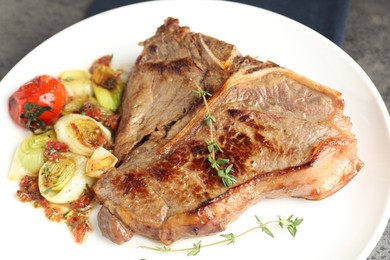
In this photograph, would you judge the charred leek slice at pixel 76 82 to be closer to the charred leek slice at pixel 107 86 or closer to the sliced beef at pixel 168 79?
the charred leek slice at pixel 107 86

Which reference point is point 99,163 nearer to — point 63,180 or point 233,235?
point 63,180

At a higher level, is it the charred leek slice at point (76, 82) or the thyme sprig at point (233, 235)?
the charred leek slice at point (76, 82)

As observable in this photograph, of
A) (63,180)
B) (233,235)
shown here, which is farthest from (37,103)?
(233,235)

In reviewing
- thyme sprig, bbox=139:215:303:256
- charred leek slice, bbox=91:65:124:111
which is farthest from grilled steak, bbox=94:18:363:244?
charred leek slice, bbox=91:65:124:111

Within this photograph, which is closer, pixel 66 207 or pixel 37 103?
pixel 66 207

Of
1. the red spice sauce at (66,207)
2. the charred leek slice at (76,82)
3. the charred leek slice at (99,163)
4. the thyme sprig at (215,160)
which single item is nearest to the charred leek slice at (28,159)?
the red spice sauce at (66,207)

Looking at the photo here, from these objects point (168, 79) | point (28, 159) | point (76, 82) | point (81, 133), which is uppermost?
point (168, 79)
